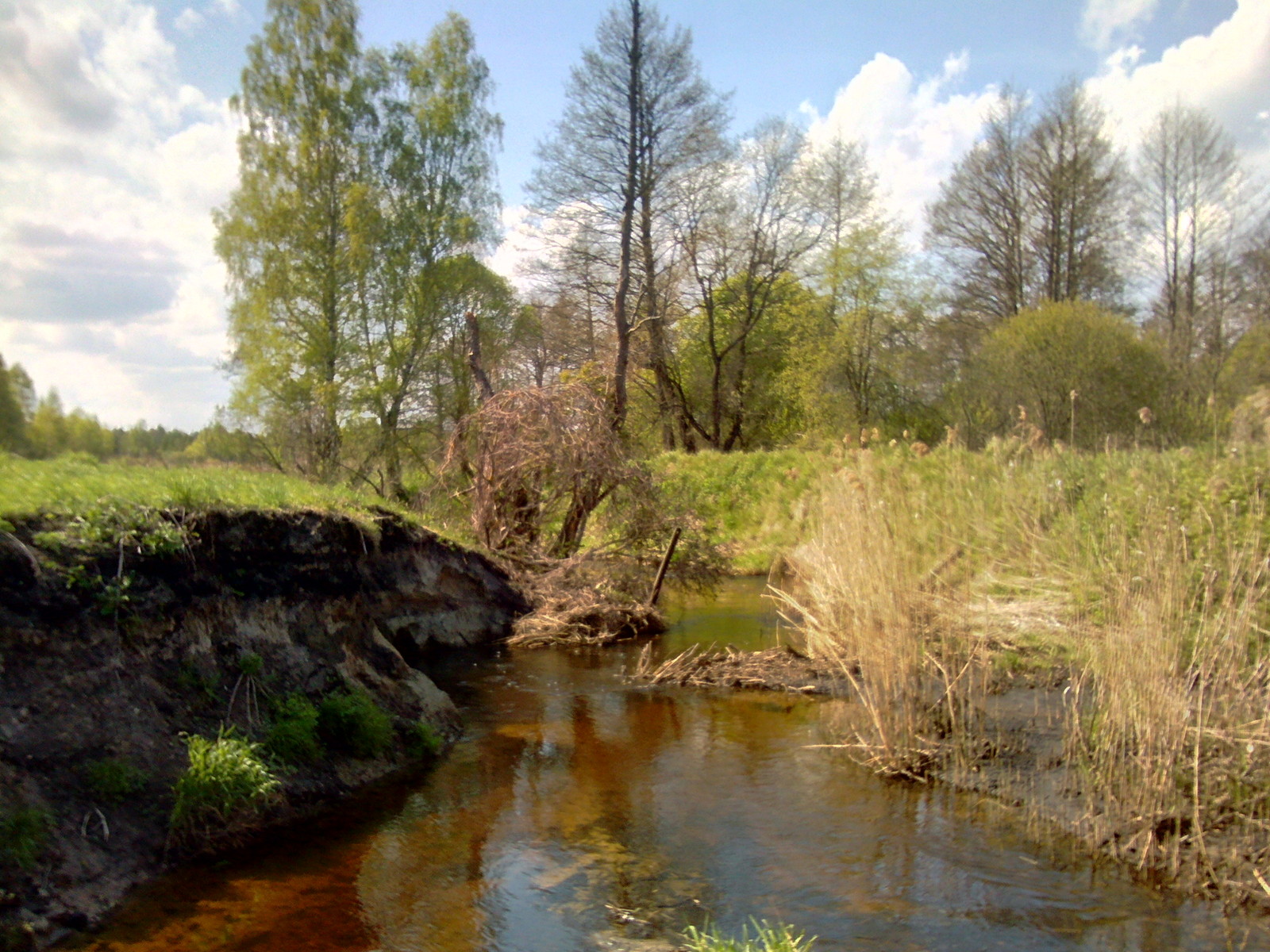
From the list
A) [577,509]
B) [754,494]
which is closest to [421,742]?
[577,509]

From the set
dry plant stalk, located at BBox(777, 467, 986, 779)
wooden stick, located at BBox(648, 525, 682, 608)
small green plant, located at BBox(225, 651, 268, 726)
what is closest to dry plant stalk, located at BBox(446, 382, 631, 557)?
wooden stick, located at BBox(648, 525, 682, 608)

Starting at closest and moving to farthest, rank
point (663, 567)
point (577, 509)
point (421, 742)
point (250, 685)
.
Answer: point (250, 685)
point (421, 742)
point (663, 567)
point (577, 509)

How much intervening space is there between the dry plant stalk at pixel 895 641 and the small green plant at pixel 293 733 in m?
3.89

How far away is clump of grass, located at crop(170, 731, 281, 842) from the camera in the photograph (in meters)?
5.13

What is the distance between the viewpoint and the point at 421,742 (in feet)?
23.3

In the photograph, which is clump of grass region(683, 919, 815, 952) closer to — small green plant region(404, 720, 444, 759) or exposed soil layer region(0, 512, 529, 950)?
exposed soil layer region(0, 512, 529, 950)

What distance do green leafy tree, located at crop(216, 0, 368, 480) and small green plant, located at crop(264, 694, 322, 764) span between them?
52.1ft

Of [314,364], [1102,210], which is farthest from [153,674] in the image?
[1102,210]

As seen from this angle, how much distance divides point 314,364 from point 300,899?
18.8 m

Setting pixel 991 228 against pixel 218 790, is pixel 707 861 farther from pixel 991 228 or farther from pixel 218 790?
pixel 991 228

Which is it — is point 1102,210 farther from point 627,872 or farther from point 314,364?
point 627,872

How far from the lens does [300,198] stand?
22000 millimetres

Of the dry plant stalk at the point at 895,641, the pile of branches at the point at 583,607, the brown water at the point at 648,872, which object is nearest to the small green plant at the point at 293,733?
the brown water at the point at 648,872

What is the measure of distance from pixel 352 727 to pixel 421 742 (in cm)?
66
